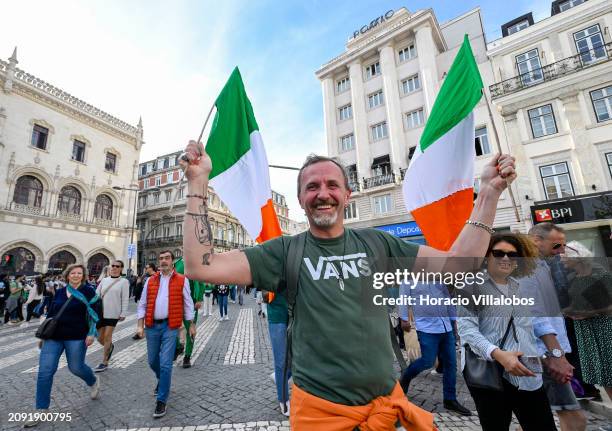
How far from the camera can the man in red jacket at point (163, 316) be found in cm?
379

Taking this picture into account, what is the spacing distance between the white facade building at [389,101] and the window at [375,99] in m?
0.07

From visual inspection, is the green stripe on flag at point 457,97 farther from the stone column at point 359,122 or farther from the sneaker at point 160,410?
the stone column at point 359,122

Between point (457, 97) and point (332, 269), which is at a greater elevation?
point (457, 97)

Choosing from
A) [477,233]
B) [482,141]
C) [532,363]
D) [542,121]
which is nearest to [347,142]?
[482,141]

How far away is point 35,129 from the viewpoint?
22.3 meters

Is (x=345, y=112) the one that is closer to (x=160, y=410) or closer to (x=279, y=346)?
(x=279, y=346)

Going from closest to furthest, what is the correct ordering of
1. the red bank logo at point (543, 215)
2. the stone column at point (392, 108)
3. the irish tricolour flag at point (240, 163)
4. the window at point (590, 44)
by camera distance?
1. the irish tricolour flag at point (240, 163)
2. the red bank logo at point (543, 215)
3. the window at point (590, 44)
4. the stone column at point (392, 108)

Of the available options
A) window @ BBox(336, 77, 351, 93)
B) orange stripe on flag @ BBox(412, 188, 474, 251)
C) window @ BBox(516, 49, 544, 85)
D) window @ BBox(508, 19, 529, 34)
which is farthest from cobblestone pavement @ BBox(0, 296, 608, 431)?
Result: window @ BBox(336, 77, 351, 93)

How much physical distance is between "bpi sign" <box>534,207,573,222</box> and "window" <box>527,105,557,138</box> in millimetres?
Answer: 3818

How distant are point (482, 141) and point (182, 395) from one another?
59.0 ft

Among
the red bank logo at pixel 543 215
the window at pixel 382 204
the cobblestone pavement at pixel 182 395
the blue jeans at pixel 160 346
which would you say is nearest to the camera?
the cobblestone pavement at pixel 182 395

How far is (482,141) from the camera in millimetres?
16297

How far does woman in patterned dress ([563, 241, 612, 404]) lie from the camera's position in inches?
115

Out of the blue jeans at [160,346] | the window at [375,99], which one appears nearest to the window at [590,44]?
the window at [375,99]
